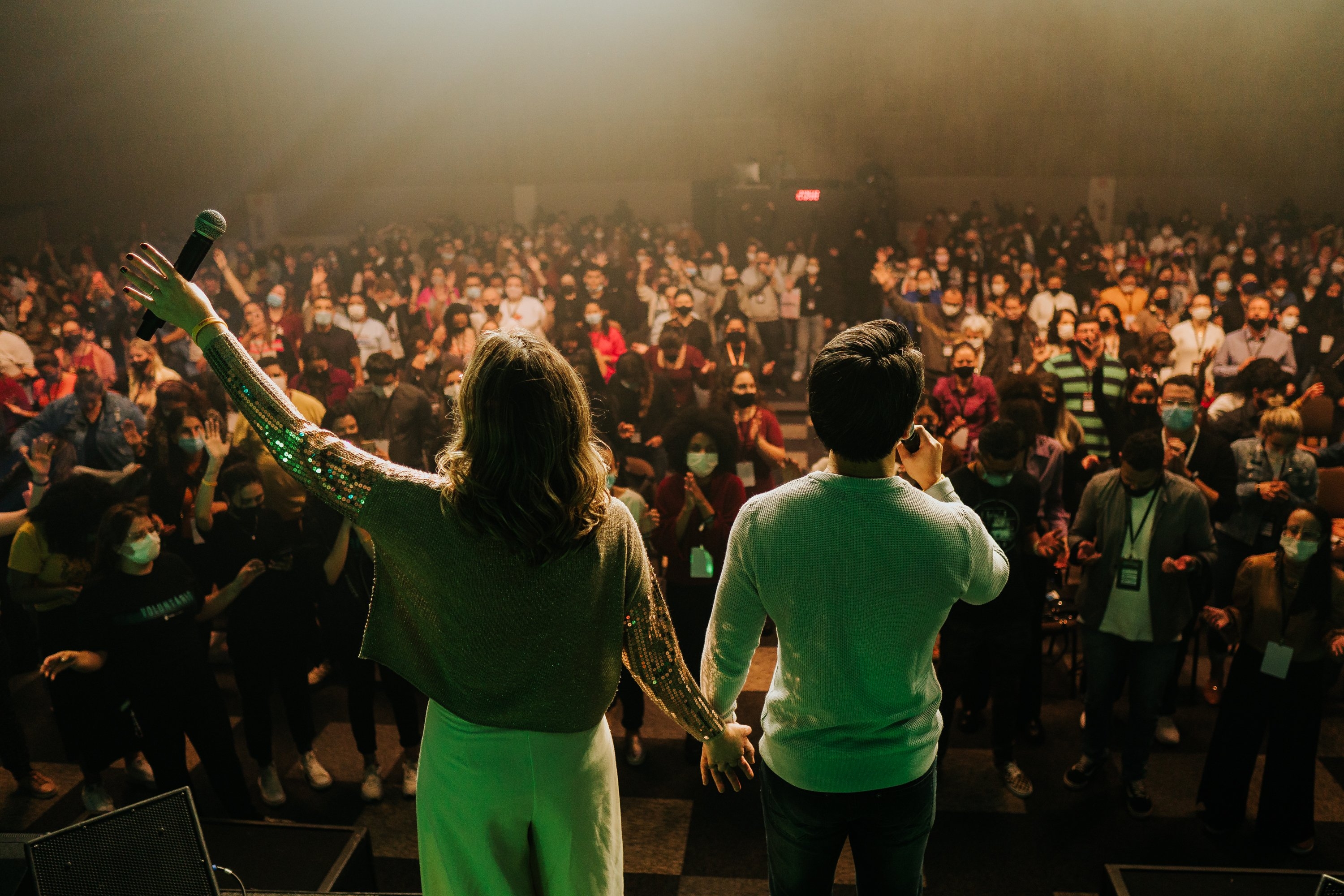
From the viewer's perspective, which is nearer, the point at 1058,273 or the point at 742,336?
the point at 742,336

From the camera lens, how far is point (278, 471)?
13.8 ft

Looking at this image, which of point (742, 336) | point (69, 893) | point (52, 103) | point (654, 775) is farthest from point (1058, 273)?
A: point (52, 103)

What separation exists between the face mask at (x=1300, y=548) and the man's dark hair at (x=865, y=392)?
90.3 inches

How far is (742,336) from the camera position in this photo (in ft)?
21.9

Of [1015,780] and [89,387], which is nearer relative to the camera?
[1015,780]

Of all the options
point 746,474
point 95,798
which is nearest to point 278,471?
point 95,798

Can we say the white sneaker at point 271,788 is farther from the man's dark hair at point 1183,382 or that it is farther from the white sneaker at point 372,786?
the man's dark hair at point 1183,382

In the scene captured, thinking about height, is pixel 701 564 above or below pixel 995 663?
above

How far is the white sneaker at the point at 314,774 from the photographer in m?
3.53

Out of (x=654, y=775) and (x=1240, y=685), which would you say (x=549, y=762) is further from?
(x=1240, y=685)

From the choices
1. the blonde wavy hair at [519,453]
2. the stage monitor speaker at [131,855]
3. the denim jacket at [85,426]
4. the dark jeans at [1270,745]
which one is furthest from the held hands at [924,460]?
the denim jacket at [85,426]

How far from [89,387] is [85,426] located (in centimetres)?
25

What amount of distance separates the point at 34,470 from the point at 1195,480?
5873 mm

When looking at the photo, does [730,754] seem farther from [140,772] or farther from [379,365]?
[379,365]
